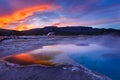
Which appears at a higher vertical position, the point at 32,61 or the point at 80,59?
the point at 32,61

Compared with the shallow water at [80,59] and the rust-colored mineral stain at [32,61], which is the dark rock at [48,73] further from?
the rust-colored mineral stain at [32,61]

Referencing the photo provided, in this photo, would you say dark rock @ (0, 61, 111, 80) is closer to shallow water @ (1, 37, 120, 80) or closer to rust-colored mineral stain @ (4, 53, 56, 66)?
shallow water @ (1, 37, 120, 80)

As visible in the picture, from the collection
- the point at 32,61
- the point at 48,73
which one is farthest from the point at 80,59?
the point at 48,73

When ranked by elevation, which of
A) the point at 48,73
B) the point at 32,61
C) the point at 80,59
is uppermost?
the point at 48,73

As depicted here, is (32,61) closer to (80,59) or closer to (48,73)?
(80,59)

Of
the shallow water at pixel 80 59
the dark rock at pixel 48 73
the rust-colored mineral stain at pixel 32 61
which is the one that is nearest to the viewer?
the dark rock at pixel 48 73

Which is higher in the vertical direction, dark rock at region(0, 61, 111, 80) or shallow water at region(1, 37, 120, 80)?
dark rock at region(0, 61, 111, 80)

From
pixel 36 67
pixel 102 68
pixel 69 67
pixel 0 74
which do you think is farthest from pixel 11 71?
pixel 102 68

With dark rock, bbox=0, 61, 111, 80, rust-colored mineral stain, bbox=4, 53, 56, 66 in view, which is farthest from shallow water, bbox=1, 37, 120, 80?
dark rock, bbox=0, 61, 111, 80

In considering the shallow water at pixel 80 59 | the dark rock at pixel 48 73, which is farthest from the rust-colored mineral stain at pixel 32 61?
the dark rock at pixel 48 73

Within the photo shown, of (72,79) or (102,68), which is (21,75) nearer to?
(72,79)

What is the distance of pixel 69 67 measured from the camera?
31.3ft

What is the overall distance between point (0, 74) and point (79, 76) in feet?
11.1

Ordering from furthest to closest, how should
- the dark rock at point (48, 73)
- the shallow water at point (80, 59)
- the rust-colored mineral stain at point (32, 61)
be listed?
the rust-colored mineral stain at point (32, 61) < the shallow water at point (80, 59) < the dark rock at point (48, 73)
